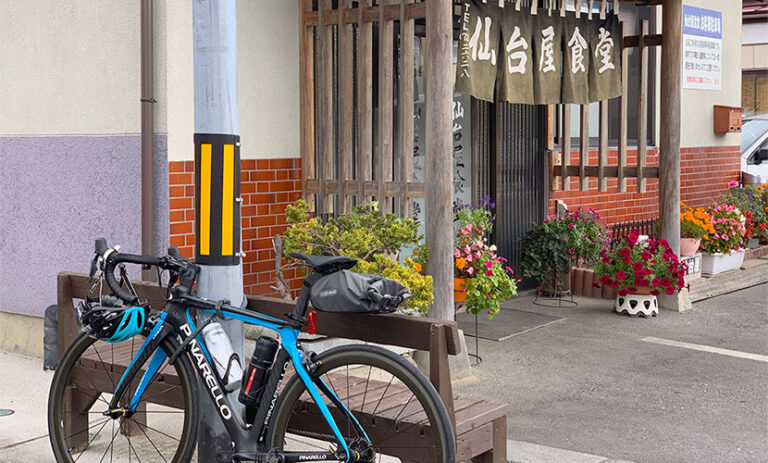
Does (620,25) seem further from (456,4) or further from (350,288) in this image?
(350,288)

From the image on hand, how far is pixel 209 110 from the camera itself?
14.9 ft

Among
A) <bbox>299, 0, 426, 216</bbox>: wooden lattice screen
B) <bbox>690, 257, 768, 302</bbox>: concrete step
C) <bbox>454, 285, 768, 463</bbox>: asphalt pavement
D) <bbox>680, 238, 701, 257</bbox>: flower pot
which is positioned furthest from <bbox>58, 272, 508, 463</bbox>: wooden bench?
<bbox>680, 238, 701, 257</bbox>: flower pot

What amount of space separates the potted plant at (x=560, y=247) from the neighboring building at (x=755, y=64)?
20991 mm

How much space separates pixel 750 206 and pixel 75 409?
33.3 ft

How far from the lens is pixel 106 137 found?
24.3 ft

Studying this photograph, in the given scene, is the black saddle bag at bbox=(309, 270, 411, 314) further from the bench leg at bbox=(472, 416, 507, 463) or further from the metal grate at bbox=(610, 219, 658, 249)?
the metal grate at bbox=(610, 219, 658, 249)

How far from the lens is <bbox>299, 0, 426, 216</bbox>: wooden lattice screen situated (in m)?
7.29

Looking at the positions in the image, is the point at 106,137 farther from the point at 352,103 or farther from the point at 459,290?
the point at 459,290

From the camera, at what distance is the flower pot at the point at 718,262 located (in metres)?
11.5

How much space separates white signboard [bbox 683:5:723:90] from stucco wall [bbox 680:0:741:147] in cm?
10

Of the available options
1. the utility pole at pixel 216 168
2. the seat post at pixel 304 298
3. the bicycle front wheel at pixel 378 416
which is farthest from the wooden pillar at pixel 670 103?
the seat post at pixel 304 298

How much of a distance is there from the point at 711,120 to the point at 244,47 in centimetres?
822

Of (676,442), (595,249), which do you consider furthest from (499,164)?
(676,442)

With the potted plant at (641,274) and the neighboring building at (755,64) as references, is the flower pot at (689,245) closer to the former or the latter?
the potted plant at (641,274)
